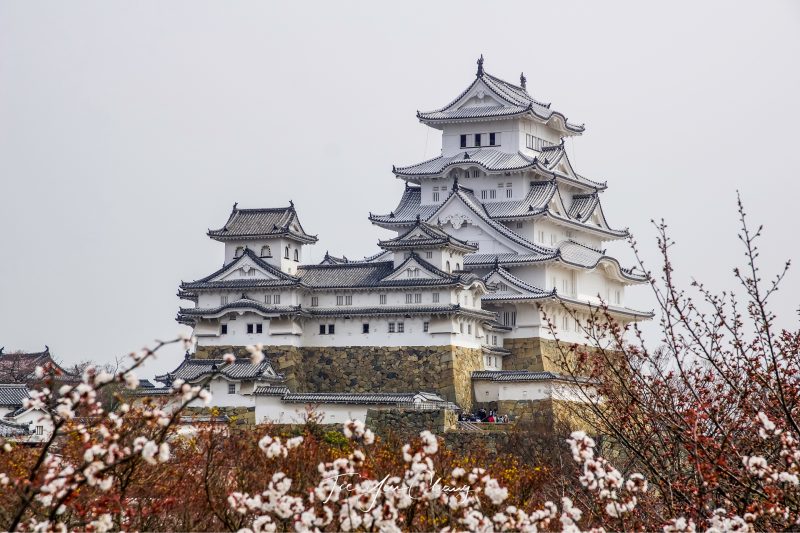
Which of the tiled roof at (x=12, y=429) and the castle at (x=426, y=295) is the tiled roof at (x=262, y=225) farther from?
the tiled roof at (x=12, y=429)

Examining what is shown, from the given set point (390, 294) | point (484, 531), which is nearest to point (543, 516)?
point (484, 531)

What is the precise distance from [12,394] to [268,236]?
39.4 feet

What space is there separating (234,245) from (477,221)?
10.6 metres

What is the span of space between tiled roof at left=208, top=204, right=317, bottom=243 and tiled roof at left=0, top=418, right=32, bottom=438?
11484 millimetres

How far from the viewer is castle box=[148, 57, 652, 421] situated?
1971 inches

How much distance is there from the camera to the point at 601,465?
1199 cm

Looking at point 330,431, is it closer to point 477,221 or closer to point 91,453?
point 477,221

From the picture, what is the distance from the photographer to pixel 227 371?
49.4 meters

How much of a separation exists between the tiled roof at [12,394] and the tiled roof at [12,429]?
158 inches

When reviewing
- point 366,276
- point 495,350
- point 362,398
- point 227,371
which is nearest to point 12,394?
point 227,371

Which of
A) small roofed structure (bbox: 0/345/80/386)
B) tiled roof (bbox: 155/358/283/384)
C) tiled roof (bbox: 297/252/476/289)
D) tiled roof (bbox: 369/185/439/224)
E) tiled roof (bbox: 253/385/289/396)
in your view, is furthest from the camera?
small roofed structure (bbox: 0/345/80/386)

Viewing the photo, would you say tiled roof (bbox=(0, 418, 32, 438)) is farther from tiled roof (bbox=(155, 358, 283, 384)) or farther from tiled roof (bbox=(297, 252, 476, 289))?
tiled roof (bbox=(297, 252, 476, 289))

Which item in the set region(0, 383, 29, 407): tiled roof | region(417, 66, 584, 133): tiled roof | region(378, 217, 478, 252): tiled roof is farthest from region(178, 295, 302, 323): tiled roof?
region(417, 66, 584, 133): tiled roof

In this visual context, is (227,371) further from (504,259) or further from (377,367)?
(504,259)
